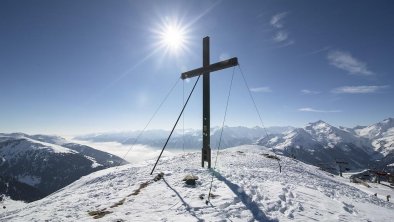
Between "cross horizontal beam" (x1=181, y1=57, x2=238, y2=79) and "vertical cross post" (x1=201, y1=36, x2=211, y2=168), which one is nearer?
"cross horizontal beam" (x1=181, y1=57, x2=238, y2=79)

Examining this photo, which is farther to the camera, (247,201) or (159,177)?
(159,177)

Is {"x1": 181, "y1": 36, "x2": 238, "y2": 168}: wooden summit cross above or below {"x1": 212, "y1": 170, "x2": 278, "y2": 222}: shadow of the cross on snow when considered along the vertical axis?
above

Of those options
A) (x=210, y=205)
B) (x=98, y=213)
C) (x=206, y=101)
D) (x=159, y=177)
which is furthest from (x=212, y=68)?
(x=98, y=213)

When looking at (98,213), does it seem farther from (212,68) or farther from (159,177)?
(212,68)

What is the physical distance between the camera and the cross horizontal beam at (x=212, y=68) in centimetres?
1766

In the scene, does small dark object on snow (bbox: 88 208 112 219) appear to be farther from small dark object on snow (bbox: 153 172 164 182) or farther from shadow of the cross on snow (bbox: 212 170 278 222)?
shadow of the cross on snow (bbox: 212 170 278 222)

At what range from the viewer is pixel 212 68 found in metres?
19.8

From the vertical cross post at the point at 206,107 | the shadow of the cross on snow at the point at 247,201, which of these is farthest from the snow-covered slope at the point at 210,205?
the vertical cross post at the point at 206,107

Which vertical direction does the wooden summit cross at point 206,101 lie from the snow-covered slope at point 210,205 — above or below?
above

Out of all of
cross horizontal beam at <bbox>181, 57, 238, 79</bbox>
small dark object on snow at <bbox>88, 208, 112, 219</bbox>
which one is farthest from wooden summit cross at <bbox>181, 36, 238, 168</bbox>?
small dark object on snow at <bbox>88, 208, 112, 219</bbox>

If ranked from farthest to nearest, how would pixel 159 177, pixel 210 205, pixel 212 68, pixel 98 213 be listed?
pixel 212 68, pixel 159 177, pixel 98 213, pixel 210 205

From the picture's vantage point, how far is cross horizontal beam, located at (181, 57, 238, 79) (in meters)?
17.7

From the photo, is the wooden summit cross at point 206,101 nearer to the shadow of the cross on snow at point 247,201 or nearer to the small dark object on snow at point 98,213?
the shadow of the cross on snow at point 247,201

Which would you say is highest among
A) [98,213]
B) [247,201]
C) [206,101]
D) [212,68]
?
[212,68]
